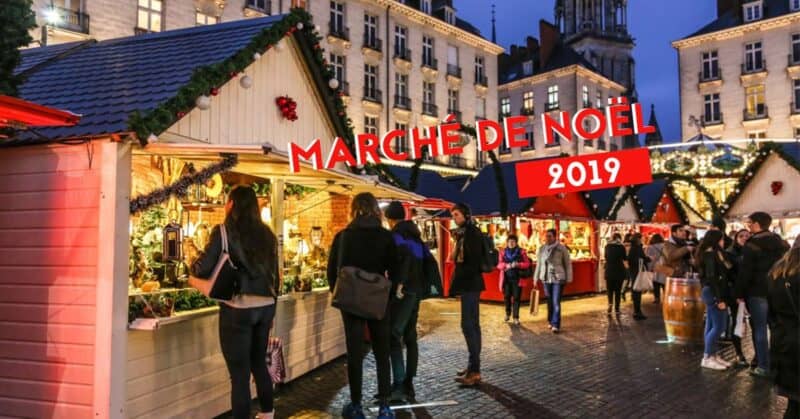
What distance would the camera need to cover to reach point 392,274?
491 cm

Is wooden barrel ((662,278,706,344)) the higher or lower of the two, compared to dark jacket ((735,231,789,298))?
lower

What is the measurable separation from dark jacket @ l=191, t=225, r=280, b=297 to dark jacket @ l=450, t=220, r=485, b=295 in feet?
7.67

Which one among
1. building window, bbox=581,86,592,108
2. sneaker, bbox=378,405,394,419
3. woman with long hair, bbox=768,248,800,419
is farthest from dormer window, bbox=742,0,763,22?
sneaker, bbox=378,405,394,419

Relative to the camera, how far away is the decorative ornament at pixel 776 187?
60.1 ft

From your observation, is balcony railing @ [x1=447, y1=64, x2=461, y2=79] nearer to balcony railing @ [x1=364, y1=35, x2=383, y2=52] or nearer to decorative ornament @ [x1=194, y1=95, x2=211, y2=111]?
balcony railing @ [x1=364, y1=35, x2=383, y2=52]

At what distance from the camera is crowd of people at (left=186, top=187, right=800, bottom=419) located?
4.09 metres

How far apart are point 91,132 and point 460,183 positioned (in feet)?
57.1

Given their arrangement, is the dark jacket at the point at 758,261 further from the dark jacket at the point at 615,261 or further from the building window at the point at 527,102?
the building window at the point at 527,102

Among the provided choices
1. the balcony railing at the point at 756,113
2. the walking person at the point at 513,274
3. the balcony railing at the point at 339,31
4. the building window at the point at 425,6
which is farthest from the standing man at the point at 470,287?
the balcony railing at the point at 756,113

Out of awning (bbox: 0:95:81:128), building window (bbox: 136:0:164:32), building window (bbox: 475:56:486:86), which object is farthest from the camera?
building window (bbox: 475:56:486:86)

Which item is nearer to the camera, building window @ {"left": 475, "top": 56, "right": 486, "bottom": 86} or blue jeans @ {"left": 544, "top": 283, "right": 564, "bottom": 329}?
blue jeans @ {"left": 544, "top": 283, "right": 564, "bottom": 329}

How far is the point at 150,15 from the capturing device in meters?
23.5

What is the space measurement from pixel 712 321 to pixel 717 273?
57cm

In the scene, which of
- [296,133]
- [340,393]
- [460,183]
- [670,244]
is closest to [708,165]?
[460,183]
